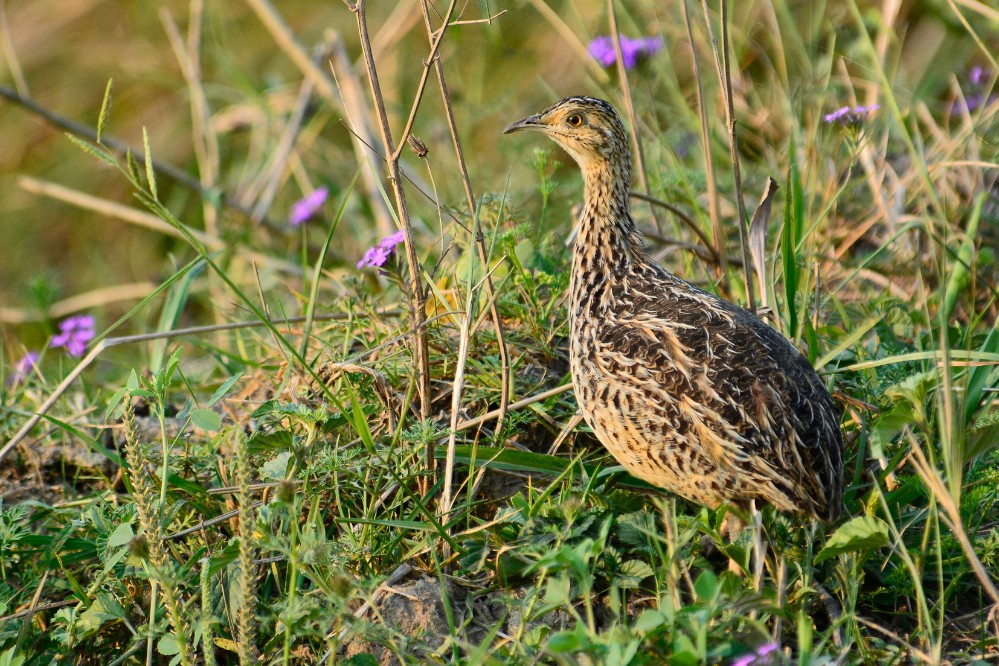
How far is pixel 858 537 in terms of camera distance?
116 inches

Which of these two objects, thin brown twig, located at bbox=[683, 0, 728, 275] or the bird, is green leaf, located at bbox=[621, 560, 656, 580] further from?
thin brown twig, located at bbox=[683, 0, 728, 275]

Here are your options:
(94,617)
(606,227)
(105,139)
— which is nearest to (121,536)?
(94,617)

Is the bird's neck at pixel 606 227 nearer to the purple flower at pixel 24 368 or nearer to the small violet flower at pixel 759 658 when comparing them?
the small violet flower at pixel 759 658

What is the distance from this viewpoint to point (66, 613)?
10.4ft

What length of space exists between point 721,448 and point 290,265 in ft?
11.6

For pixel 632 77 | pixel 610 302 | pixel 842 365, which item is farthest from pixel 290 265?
pixel 842 365

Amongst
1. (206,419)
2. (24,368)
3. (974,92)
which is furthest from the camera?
(974,92)

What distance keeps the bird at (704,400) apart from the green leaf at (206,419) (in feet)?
3.73

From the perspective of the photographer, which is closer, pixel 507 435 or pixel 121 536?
pixel 121 536

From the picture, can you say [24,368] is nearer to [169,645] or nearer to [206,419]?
[206,419]

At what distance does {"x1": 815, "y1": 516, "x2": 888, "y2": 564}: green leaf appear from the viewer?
292cm

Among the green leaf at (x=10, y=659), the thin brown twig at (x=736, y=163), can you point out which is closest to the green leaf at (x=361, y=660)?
the green leaf at (x=10, y=659)

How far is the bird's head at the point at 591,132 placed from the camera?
4.04 metres

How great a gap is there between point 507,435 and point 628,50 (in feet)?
7.36
